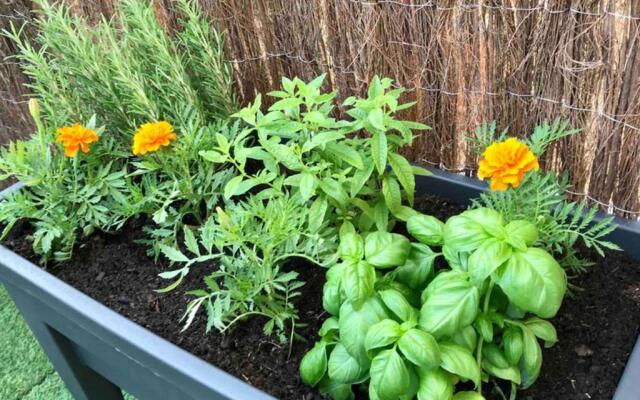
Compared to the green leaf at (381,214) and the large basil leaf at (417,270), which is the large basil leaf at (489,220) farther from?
the green leaf at (381,214)

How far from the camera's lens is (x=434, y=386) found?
76cm

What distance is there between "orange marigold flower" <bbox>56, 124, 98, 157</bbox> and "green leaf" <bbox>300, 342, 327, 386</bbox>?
0.64 metres

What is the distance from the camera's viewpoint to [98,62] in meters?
1.25

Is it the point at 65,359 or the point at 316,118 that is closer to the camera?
the point at 316,118

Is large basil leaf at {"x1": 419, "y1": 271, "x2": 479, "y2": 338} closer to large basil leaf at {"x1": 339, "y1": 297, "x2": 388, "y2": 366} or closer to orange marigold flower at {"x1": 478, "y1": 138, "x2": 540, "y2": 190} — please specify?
large basil leaf at {"x1": 339, "y1": 297, "x2": 388, "y2": 366}

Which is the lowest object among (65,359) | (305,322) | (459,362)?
(65,359)

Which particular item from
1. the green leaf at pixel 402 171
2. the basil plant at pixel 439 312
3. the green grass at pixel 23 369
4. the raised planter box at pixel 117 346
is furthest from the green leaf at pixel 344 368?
the green grass at pixel 23 369

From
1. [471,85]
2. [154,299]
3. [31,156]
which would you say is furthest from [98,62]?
[471,85]

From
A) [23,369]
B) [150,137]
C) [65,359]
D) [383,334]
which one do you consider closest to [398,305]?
[383,334]

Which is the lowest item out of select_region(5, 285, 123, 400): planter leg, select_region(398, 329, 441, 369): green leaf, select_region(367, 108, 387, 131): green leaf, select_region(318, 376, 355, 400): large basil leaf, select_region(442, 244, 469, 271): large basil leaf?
select_region(5, 285, 123, 400): planter leg

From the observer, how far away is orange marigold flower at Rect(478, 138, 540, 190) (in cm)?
91

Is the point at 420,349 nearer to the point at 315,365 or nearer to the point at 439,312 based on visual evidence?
the point at 439,312

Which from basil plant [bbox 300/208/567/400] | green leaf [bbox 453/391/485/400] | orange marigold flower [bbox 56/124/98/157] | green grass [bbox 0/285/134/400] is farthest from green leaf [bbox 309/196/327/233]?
green grass [bbox 0/285/134/400]

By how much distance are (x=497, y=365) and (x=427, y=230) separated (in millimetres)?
218
